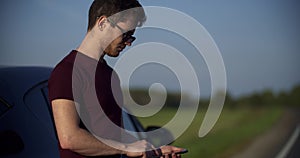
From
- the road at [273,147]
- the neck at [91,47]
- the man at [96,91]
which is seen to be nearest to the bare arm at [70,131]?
the man at [96,91]

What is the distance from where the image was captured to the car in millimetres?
2867

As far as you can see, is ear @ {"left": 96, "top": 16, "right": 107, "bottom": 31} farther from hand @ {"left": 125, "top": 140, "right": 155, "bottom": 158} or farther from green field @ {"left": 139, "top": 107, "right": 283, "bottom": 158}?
green field @ {"left": 139, "top": 107, "right": 283, "bottom": 158}

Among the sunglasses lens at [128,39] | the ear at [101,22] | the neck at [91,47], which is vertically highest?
the ear at [101,22]

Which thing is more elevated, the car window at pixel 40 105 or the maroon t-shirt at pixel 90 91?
the maroon t-shirt at pixel 90 91

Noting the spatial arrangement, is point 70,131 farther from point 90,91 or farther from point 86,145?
point 90,91

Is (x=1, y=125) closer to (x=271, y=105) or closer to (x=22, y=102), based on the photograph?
(x=22, y=102)

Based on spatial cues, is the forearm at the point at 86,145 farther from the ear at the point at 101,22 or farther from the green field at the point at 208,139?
the green field at the point at 208,139

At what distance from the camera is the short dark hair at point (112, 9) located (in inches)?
101

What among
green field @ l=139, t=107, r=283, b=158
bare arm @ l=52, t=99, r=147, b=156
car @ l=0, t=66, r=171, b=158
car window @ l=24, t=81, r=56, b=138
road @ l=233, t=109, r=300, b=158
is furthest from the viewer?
road @ l=233, t=109, r=300, b=158

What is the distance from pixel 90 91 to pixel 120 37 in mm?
272

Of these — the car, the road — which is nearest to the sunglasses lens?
the car

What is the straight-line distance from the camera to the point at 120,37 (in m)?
2.59

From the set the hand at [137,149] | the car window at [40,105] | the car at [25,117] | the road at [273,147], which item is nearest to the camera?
the hand at [137,149]

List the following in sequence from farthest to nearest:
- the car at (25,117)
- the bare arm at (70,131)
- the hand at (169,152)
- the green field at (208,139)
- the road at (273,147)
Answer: the road at (273,147), the green field at (208,139), the car at (25,117), the hand at (169,152), the bare arm at (70,131)
